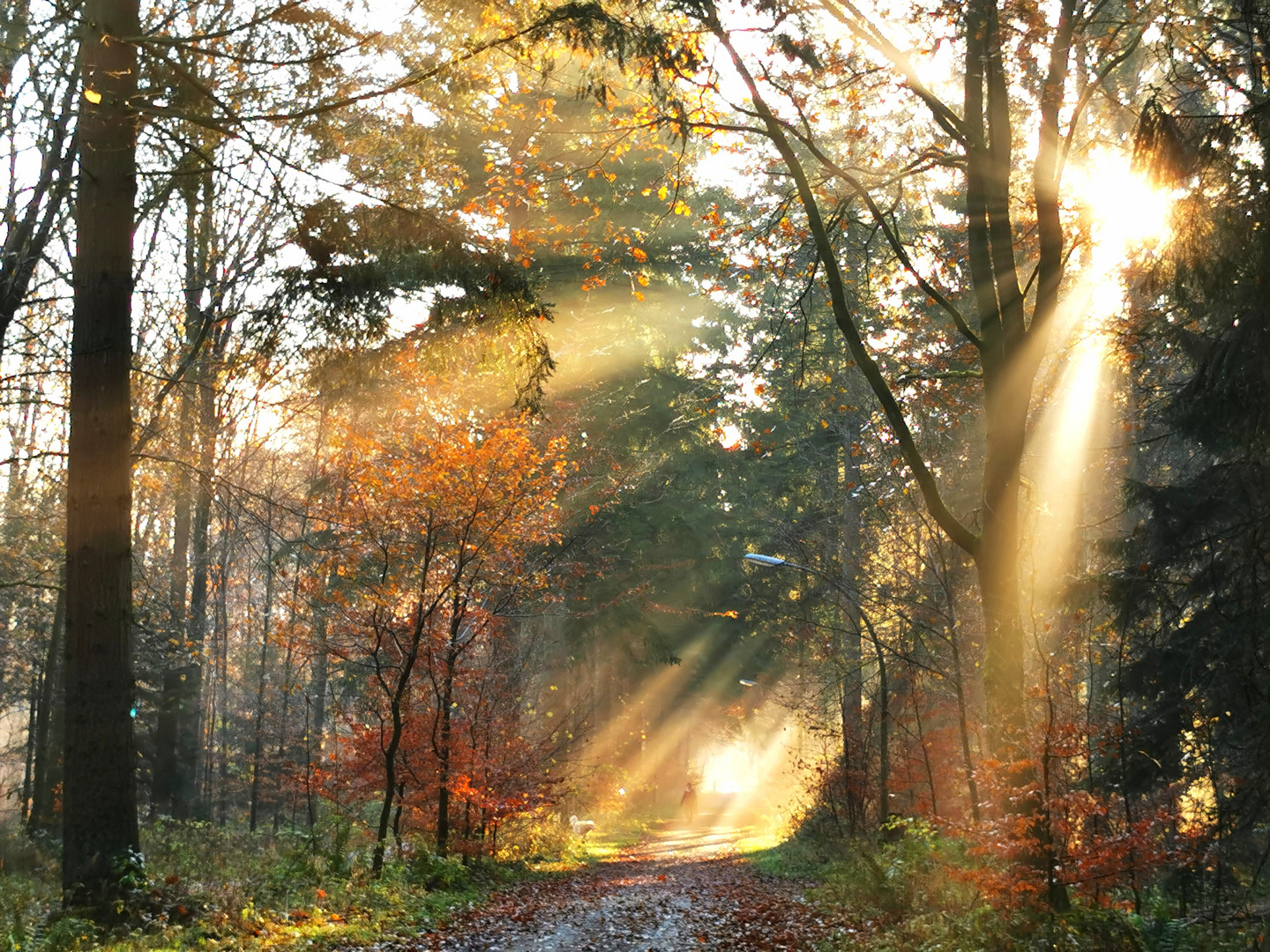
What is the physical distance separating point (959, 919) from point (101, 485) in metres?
8.53

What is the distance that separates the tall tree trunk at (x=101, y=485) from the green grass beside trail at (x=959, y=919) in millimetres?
6630

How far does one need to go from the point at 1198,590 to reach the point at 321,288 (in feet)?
29.6

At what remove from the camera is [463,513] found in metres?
12.7

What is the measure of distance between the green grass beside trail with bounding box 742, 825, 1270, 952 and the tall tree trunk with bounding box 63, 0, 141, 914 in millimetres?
6630

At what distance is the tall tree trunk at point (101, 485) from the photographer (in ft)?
26.8

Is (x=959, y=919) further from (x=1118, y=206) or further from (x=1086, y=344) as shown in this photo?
(x=1086, y=344)

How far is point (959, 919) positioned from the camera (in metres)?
8.88

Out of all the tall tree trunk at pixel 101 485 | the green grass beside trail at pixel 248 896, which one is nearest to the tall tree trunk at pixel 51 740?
the green grass beside trail at pixel 248 896

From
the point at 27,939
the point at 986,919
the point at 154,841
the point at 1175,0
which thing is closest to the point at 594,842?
the point at 154,841

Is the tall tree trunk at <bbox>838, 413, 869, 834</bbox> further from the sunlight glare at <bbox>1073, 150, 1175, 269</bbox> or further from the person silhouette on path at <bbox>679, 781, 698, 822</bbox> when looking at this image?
the person silhouette on path at <bbox>679, 781, 698, 822</bbox>

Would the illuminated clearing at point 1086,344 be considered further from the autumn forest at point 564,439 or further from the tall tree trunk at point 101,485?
the tall tree trunk at point 101,485

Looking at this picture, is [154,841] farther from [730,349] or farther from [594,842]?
[730,349]

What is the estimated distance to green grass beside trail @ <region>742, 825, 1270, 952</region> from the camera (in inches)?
295

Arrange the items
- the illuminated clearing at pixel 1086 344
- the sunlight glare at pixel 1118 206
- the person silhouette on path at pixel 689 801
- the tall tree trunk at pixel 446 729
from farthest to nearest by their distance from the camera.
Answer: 1. the person silhouette on path at pixel 689 801
2. the tall tree trunk at pixel 446 729
3. the illuminated clearing at pixel 1086 344
4. the sunlight glare at pixel 1118 206
